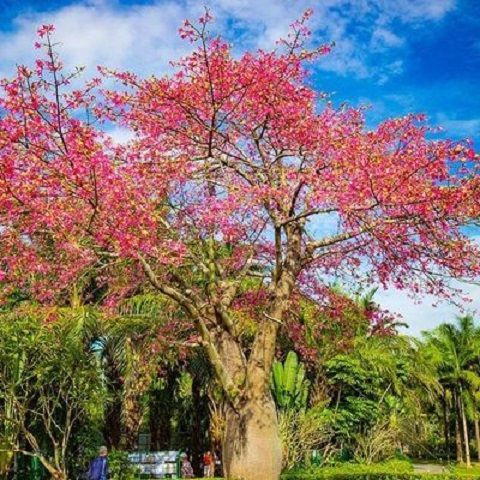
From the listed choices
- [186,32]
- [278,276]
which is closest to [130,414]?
[278,276]

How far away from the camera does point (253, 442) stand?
1005cm

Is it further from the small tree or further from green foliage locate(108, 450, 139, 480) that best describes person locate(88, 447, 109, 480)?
green foliage locate(108, 450, 139, 480)

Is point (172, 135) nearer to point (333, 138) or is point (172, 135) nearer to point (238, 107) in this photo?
point (238, 107)

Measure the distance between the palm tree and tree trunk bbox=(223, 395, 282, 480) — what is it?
3386 cm

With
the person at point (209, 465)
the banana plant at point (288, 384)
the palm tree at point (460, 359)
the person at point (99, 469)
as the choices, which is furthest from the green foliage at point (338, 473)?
→ the palm tree at point (460, 359)

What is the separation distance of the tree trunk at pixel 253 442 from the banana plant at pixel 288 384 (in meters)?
10.9

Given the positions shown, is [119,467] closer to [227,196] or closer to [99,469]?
[99,469]

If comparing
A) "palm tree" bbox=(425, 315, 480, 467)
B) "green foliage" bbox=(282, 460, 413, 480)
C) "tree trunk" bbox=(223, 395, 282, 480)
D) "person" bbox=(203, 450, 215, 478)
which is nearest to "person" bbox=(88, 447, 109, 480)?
"green foliage" bbox=(282, 460, 413, 480)

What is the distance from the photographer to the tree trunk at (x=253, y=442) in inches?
394

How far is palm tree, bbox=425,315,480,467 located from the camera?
1661 inches

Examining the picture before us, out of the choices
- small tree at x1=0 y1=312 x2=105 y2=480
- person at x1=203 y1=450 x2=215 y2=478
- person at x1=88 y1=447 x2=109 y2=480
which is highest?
small tree at x1=0 y1=312 x2=105 y2=480

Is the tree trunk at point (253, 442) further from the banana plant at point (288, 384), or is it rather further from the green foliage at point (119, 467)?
the banana plant at point (288, 384)

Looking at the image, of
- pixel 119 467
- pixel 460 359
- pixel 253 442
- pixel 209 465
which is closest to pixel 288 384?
pixel 209 465

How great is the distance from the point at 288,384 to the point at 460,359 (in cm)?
2484
